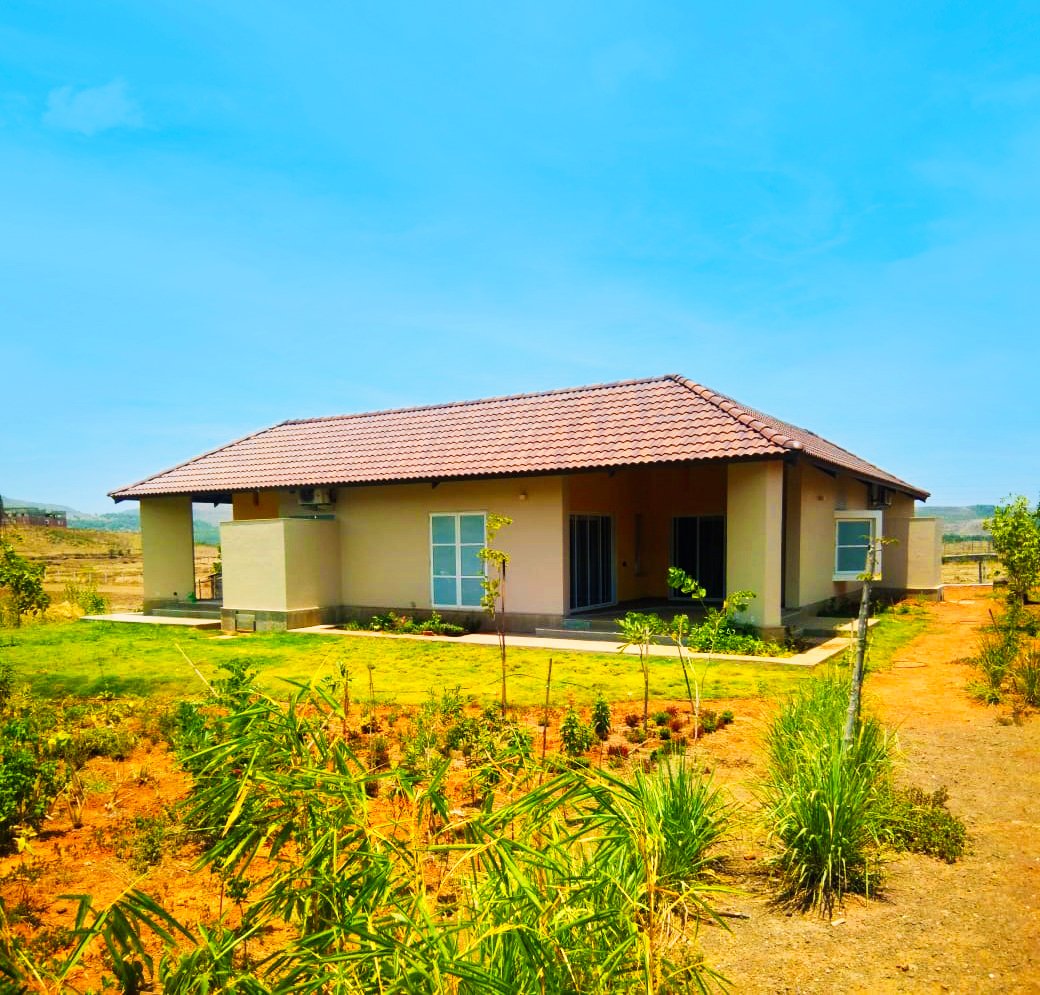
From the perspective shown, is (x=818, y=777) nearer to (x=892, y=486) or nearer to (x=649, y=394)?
(x=649, y=394)

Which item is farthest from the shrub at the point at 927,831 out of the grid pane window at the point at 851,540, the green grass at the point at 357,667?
the grid pane window at the point at 851,540

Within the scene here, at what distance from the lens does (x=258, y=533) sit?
1742 cm

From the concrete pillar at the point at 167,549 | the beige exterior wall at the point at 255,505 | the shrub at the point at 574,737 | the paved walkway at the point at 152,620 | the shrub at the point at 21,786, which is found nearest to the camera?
the shrub at the point at 21,786

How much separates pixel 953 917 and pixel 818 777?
3.08ft

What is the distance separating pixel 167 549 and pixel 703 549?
48.2ft

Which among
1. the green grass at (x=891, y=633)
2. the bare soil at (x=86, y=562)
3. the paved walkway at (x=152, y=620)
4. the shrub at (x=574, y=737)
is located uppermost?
the shrub at (x=574, y=737)

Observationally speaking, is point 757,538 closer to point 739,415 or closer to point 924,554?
point 739,415

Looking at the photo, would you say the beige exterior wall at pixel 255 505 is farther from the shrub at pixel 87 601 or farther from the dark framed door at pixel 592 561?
the dark framed door at pixel 592 561

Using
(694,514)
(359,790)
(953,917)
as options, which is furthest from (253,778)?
(694,514)

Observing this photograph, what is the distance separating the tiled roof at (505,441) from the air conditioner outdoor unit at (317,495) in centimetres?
30

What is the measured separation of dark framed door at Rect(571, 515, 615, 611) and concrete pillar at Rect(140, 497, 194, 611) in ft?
36.9

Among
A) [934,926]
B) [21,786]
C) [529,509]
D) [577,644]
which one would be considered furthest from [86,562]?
[934,926]

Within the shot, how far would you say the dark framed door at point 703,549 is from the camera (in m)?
19.9

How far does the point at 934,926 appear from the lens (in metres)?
4.12
